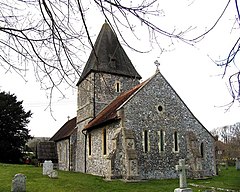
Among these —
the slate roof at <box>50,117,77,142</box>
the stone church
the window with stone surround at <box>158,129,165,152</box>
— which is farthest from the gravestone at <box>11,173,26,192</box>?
the slate roof at <box>50,117,77,142</box>

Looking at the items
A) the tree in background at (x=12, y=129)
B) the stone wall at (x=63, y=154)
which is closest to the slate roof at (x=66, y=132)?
the stone wall at (x=63, y=154)

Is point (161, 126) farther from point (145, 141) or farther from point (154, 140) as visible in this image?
point (145, 141)

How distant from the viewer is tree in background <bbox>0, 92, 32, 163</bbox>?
3347 cm

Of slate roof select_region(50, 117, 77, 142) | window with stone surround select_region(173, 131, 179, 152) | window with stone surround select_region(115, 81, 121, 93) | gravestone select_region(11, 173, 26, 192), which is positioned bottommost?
gravestone select_region(11, 173, 26, 192)

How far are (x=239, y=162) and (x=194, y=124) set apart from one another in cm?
1196

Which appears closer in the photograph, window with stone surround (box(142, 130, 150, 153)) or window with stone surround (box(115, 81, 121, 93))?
window with stone surround (box(142, 130, 150, 153))

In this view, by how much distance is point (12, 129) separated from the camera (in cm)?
3453

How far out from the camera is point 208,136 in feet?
69.7

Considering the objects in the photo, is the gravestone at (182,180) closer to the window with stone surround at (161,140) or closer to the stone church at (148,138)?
the stone church at (148,138)

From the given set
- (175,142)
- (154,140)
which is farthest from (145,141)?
(175,142)

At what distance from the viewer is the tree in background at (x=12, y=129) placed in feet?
110

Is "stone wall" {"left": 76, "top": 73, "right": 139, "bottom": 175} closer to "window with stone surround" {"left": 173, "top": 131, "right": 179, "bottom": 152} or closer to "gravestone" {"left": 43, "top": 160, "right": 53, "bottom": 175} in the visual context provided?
"gravestone" {"left": 43, "top": 160, "right": 53, "bottom": 175}

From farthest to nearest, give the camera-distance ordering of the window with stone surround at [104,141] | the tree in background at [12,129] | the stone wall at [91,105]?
the tree in background at [12,129]
the stone wall at [91,105]
the window with stone surround at [104,141]

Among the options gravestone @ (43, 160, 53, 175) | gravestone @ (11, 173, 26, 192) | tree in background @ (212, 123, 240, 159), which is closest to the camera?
gravestone @ (11, 173, 26, 192)
